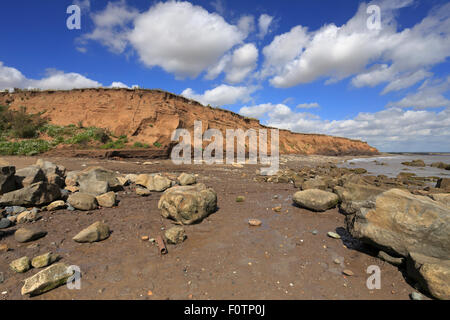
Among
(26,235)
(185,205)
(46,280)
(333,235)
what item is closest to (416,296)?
(333,235)

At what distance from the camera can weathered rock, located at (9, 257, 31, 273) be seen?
3.27 m

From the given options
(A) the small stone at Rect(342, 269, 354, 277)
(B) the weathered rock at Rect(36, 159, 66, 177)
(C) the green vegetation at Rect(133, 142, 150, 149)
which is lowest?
(A) the small stone at Rect(342, 269, 354, 277)

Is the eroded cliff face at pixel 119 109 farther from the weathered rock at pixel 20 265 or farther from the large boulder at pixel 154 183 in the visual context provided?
the weathered rock at pixel 20 265

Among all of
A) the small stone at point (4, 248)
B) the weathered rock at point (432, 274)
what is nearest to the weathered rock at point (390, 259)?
the weathered rock at point (432, 274)

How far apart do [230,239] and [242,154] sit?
22.6 meters

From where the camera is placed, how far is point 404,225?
3.61m

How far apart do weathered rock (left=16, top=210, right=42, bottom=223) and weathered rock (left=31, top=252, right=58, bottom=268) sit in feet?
7.02

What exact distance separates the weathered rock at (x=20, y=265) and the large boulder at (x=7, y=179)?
359 cm

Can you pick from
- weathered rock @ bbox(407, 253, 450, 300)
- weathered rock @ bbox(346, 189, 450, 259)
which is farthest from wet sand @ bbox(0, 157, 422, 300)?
weathered rock @ bbox(346, 189, 450, 259)

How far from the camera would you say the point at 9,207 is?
5.24 meters

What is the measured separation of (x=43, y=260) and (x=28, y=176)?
433 centimetres

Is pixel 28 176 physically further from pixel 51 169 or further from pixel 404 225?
pixel 404 225

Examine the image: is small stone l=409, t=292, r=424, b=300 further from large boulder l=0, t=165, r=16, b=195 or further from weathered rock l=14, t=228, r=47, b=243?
large boulder l=0, t=165, r=16, b=195

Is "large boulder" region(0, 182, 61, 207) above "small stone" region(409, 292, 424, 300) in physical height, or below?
above
